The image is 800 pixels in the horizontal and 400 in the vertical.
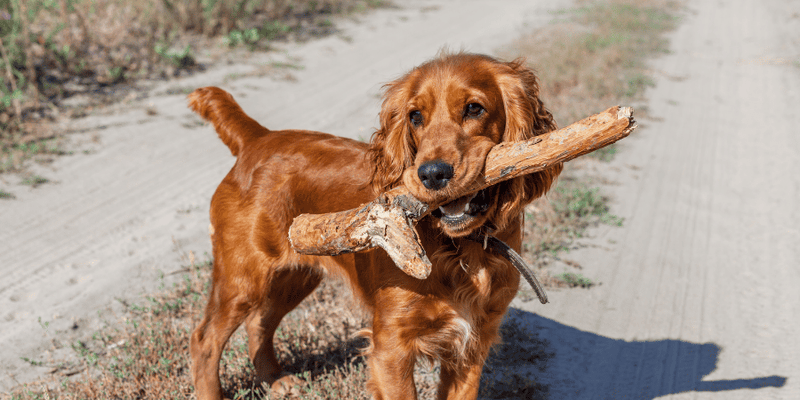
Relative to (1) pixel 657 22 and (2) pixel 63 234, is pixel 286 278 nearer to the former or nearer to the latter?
(2) pixel 63 234

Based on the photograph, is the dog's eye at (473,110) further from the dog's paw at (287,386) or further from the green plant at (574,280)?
the green plant at (574,280)

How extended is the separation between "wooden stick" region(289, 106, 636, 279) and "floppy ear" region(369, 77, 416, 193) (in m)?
0.36

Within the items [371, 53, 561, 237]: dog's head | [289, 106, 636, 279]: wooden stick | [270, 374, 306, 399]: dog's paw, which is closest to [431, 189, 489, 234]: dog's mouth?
[371, 53, 561, 237]: dog's head

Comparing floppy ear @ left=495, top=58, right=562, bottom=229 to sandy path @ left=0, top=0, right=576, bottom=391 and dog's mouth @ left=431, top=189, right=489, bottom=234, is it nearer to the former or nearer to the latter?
dog's mouth @ left=431, top=189, right=489, bottom=234

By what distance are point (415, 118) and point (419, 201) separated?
0.56 meters

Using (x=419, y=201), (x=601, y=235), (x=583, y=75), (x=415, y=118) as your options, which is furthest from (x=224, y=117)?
(x=583, y=75)

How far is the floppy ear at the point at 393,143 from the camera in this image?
2.61 metres

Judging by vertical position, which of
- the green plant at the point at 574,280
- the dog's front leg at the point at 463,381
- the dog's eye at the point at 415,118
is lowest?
the green plant at the point at 574,280

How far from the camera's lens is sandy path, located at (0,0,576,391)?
402 centimetres

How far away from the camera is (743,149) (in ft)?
24.6

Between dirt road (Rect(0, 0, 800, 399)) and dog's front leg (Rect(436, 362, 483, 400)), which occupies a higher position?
dog's front leg (Rect(436, 362, 483, 400))

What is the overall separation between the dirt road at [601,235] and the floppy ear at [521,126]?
1492mm

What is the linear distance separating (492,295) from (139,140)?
5.05 m

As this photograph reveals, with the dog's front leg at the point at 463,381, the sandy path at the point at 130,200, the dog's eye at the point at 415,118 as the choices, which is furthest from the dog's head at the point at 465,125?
the sandy path at the point at 130,200
